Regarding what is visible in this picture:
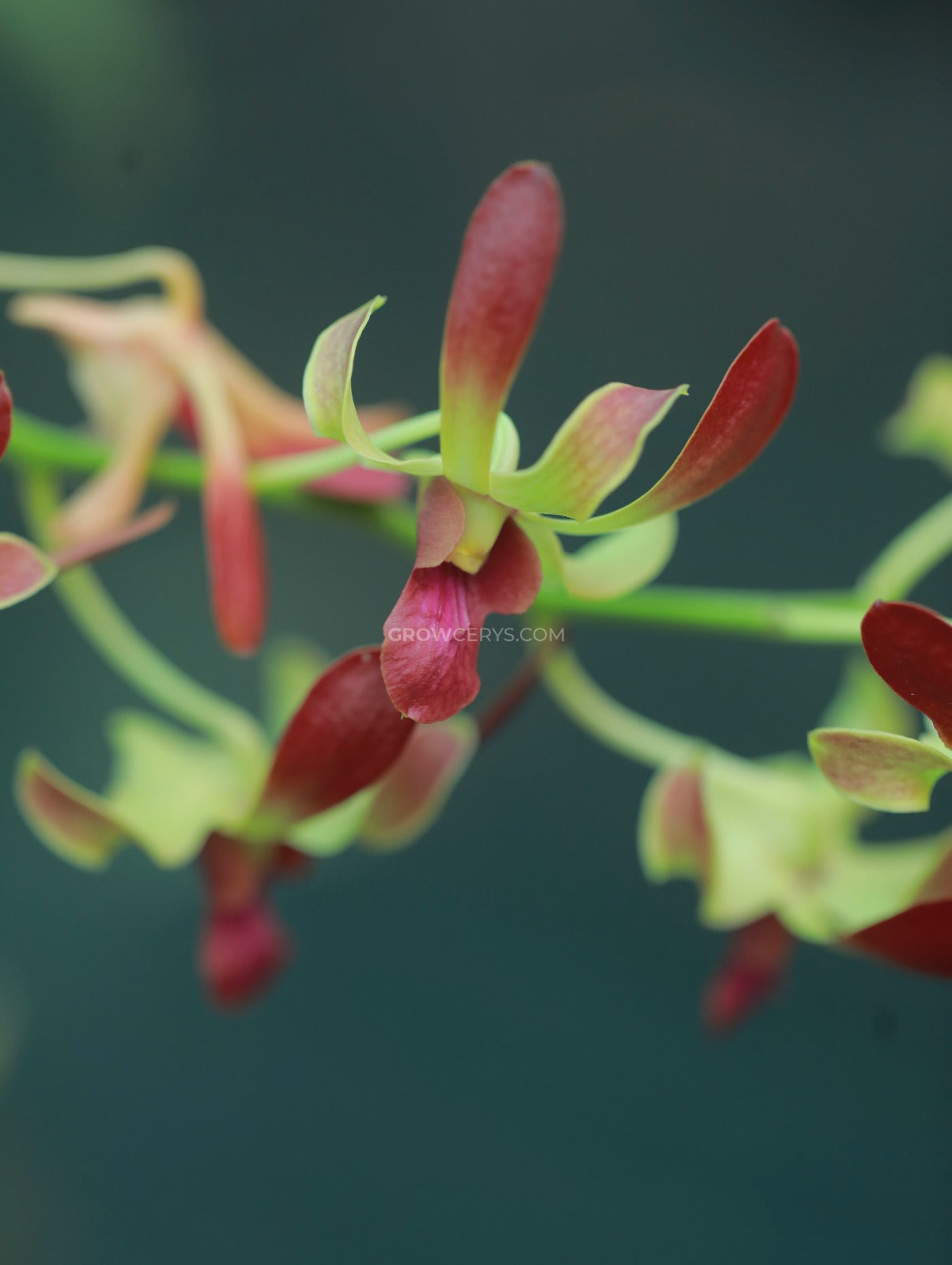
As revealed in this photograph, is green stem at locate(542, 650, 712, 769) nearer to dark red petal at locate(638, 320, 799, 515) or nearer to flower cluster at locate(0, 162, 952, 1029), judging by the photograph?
flower cluster at locate(0, 162, 952, 1029)

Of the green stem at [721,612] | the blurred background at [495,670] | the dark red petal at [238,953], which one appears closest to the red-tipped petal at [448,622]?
the green stem at [721,612]

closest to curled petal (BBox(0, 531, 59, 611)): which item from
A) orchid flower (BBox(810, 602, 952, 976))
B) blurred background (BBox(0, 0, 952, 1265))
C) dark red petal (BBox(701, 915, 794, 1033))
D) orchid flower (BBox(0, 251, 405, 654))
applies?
orchid flower (BBox(0, 251, 405, 654))

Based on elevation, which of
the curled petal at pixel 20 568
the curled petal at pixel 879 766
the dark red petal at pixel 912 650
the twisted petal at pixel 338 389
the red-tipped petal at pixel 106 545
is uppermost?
the twisted petal at pixel 338 389

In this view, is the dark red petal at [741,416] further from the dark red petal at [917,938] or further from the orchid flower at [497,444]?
the dark red petal at [917,938]

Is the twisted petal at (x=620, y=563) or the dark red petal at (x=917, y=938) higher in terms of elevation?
the twisted petal at (x=620, y=563)

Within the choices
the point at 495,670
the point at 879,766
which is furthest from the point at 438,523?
the point at 495,670


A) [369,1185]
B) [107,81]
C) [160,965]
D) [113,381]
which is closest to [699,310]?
[107,81]

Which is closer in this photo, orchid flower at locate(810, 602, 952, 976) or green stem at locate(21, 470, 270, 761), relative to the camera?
orchid flower at locate(810, 602, 952, 976)
